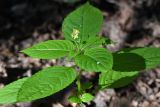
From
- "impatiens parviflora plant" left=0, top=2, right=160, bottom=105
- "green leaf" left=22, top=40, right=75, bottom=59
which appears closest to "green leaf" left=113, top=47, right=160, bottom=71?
"impatiens parviflora plant" left=0, top=2, right=160, bottom=105

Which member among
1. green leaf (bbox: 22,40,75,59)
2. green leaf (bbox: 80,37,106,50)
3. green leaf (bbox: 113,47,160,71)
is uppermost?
green leaf (bbox: 80,37,106,50)

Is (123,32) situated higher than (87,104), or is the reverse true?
(123,32)

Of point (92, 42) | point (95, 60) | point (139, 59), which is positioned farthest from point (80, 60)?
point (139, 59)

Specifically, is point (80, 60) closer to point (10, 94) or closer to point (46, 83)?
point (46, 83)

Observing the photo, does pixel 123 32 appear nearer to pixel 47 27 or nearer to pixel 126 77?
pixel 47 27

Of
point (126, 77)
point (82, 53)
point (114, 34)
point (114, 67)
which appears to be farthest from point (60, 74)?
point (114, 34)

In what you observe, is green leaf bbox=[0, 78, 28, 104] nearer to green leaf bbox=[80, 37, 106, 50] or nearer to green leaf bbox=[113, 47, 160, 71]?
green leaf bbox=[80, 37, 106, 50]

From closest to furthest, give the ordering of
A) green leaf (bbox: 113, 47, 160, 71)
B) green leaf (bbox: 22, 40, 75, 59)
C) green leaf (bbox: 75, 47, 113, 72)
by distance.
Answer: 1. green leaf (bbox: 75, 47, 113, 72)
2. green leaf (bbox: 22, 40, 75, 59)
3. green leaf (bbox: 113, 47, 160, 71)
